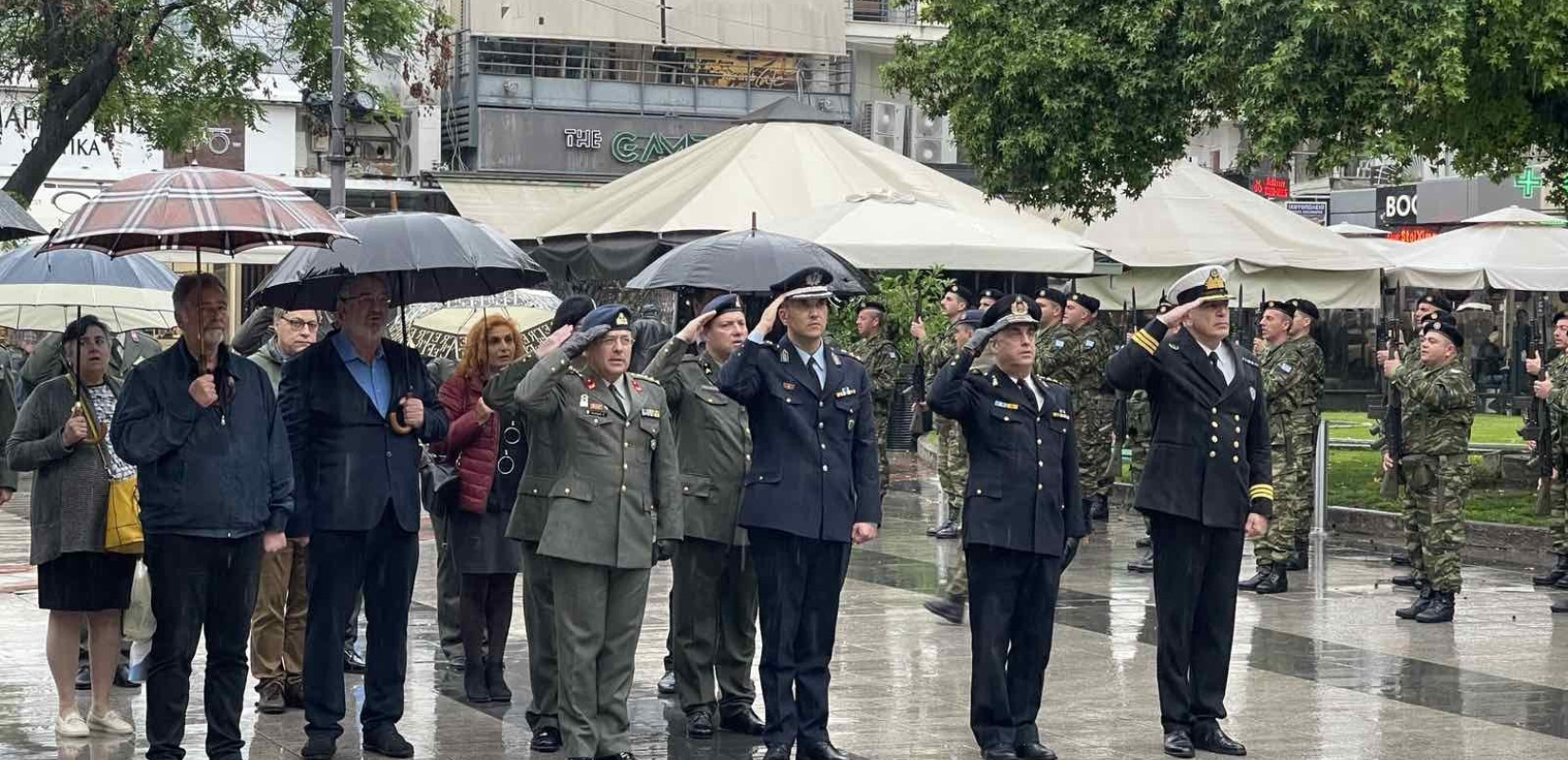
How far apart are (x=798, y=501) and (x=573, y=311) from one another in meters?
1.28

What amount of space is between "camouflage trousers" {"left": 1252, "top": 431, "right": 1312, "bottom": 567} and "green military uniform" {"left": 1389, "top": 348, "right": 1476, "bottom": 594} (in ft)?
3.08

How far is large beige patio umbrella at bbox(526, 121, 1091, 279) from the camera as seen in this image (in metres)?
18.5

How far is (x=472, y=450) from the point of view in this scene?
31.8 feet

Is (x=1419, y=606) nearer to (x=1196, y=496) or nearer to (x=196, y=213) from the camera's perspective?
(x=1196, y=496)

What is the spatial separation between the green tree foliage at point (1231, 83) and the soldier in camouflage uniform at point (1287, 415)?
2.04 meters

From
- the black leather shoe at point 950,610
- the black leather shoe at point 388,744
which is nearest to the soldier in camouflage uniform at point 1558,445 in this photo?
the black leather shoe at point 950,610

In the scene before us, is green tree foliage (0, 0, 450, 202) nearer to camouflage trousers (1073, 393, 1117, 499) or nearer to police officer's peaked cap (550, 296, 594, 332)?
camouflage trousers (1073, 393, 1117, 499)

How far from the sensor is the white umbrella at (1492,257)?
26.2 meters

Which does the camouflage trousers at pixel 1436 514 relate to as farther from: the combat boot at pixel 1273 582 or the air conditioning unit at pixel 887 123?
the air conditioning unit at pixel 887 123

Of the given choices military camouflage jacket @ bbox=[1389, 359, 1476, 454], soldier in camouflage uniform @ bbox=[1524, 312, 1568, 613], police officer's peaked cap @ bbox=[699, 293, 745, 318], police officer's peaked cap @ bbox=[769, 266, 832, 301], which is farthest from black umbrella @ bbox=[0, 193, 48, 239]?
soldier in camouflage uniform @ bbox=[1524, 312, 1568, 613]

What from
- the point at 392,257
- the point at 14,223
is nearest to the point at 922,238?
the point at 392,257

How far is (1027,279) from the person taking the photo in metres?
28.0

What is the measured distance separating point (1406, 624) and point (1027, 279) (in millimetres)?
15435

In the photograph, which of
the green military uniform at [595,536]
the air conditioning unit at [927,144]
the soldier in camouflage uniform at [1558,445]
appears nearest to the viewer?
the green military uniform at [595,536]
